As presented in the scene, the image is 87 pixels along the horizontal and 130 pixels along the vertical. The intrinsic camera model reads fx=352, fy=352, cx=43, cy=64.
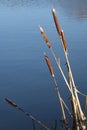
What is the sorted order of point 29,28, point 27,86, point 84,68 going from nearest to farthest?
point 27,86
point 84,68
point 29,28

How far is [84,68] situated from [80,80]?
0.64 metres

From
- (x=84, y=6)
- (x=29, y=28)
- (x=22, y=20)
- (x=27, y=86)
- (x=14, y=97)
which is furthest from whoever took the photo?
(x=84, y=6)

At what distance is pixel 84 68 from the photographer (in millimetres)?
5715

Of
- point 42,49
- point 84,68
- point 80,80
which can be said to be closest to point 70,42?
point 42,49

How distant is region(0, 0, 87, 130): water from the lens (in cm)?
424

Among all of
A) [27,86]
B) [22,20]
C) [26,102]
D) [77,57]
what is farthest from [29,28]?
[26,102]

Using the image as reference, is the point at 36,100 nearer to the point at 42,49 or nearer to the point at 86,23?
the point at 42,49

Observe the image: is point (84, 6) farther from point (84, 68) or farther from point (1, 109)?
point (1, 109)

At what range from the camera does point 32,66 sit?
235 inches

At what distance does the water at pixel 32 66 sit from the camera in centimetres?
424

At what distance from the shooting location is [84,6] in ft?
42.7

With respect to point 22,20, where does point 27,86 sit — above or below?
below

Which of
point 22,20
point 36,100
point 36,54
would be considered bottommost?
point 36,100

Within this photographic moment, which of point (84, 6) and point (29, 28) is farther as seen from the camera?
point (84, 6)
